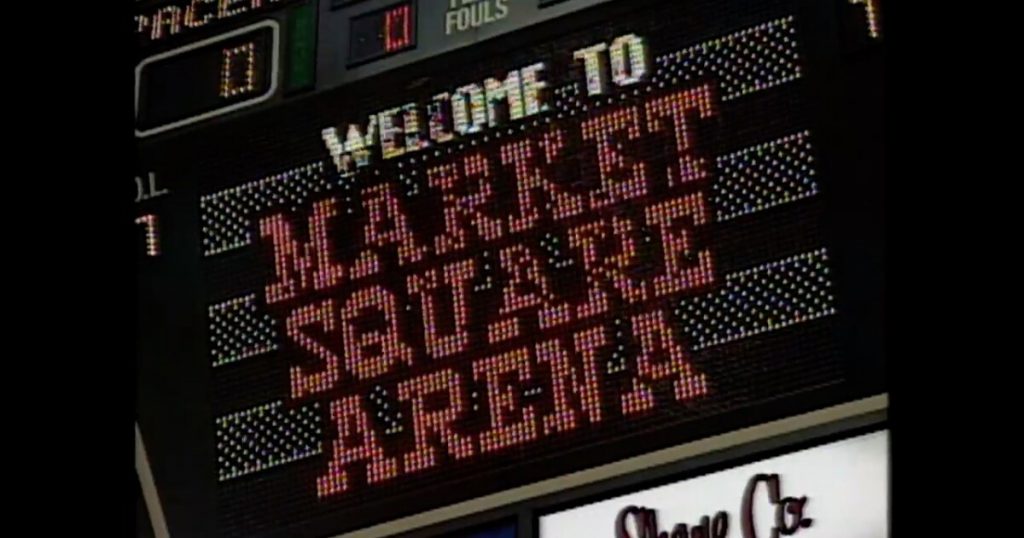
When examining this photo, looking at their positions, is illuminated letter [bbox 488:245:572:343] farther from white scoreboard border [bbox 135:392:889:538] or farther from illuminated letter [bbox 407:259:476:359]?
white scoreboard border [bbox 135:392:889:538]

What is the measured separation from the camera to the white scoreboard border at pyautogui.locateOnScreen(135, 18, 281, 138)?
13.7 ft

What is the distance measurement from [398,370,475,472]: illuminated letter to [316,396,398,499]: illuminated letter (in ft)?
0.17

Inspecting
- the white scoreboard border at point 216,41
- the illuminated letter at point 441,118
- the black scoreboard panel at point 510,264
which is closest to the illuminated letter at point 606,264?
the black scoreboard panel at point 510,264

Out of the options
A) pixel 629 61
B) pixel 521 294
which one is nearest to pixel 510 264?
pixel 521 294

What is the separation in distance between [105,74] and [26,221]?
0.19 m

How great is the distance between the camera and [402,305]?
3.90 m

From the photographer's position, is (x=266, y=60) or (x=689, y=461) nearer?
(x=689, y=461)

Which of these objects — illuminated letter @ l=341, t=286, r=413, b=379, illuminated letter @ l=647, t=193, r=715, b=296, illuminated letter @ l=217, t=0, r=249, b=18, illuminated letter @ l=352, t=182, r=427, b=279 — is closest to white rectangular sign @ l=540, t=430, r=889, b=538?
illuminated letter @ l=647, t=193, r=715, b=296

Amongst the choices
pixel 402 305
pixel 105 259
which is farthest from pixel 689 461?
pixel 105 259

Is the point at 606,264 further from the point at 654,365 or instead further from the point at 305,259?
the point at 305,259

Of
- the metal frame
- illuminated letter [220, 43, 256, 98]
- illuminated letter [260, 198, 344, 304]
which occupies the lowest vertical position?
the metal frame

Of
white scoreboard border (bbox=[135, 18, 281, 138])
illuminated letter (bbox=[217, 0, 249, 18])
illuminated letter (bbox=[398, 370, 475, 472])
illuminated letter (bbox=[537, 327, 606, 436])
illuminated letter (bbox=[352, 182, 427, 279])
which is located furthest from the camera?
illuminated letter (bbox=[217, 0, 249, 18])

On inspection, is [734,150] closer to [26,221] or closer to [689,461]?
[689,461]

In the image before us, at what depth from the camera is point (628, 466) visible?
366 centimetres
